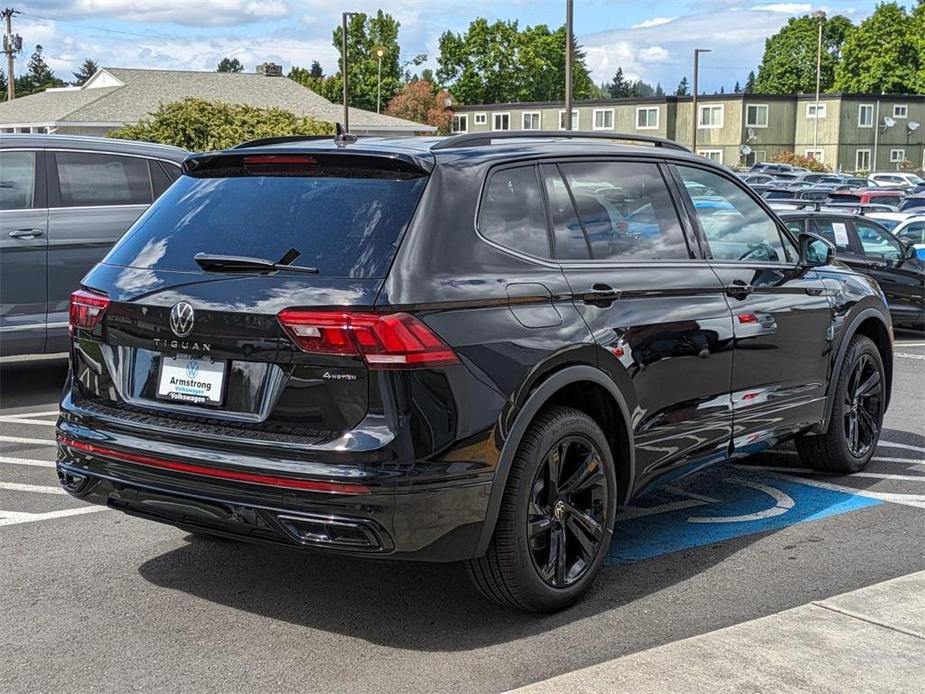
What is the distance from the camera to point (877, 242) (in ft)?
51.0

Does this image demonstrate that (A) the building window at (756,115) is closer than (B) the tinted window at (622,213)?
No

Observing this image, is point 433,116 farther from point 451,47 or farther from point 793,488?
point 793,488

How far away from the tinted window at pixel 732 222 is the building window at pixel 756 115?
253 ft

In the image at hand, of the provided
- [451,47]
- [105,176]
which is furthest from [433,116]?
[105,176]

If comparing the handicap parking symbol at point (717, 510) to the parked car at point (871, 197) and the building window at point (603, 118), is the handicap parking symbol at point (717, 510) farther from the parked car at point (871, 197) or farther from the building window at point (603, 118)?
the building window at point (603, 118)

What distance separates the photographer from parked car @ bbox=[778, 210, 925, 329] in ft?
49.9

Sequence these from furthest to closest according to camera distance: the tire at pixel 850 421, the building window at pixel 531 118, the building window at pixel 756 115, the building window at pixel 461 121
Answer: the building window at pixel 461 121
the building window at pixel 531 118
the building window at pixel 756 115
the tire at pixel 850 421

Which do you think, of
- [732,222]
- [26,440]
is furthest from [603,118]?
[732,222]

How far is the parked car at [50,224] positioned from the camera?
29.9 ft

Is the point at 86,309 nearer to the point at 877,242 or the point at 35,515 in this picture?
the point at 35,515

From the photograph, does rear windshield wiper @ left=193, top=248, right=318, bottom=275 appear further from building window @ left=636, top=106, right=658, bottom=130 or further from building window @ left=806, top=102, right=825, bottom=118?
building window @ left=806, top=102, right=825, bottom=118

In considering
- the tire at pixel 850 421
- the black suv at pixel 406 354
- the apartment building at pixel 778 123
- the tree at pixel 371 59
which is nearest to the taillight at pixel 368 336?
the black suv at pixel 406 354

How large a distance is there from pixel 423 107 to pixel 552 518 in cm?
8890

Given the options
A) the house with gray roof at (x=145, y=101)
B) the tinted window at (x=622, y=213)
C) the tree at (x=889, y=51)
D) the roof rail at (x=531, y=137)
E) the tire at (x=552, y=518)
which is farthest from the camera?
the tree at (x=889, y=51)
